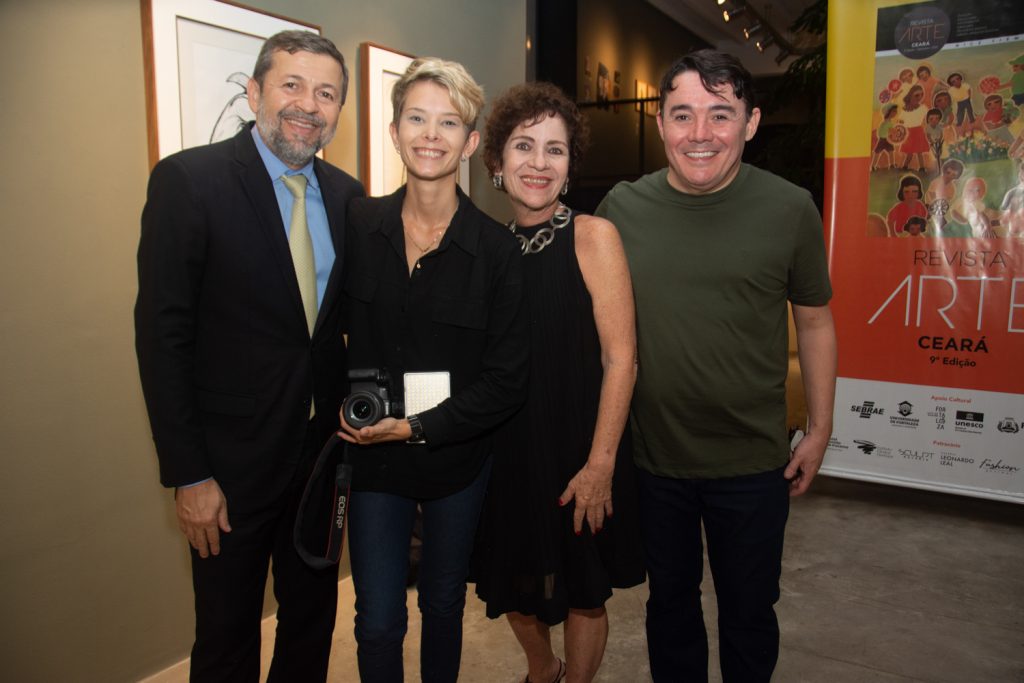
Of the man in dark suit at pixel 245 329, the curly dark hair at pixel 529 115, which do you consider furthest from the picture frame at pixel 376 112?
the man in dark suit at pixel 245 329

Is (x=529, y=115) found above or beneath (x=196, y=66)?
beneath

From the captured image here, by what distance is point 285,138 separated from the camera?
5.41 ft

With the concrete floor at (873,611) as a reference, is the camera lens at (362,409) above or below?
above

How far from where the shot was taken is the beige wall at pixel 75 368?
195 cm

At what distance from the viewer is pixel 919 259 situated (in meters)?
3.61

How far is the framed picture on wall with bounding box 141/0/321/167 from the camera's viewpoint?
217cm

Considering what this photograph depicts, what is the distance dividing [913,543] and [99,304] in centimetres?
359

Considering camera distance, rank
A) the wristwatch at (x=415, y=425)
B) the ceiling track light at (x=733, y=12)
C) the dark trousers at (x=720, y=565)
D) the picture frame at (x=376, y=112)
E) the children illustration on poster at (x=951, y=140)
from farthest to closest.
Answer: the ceiling track light at (x=733, y=12) → the children illustration on poster at (x=951, y=140) → the picture frame at (x=376, y=112) → the dark trousers at (x=720, y=565) → the wristwatch at (x=415, y=425)

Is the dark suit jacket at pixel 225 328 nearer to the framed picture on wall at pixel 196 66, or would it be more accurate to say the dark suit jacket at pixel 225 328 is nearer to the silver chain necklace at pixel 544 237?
the silver chain necklace at pixel 544 237

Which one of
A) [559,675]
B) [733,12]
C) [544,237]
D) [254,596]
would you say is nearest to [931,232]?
[544,237]

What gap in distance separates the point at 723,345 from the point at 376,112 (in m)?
1.76

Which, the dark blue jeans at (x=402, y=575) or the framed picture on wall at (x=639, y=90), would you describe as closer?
the dark blue jeans at (x=402, y=575)

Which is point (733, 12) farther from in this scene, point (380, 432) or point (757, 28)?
point (380, 432)

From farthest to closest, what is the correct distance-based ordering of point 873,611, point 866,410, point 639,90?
point 639,90, point 866,410, point 873,611
